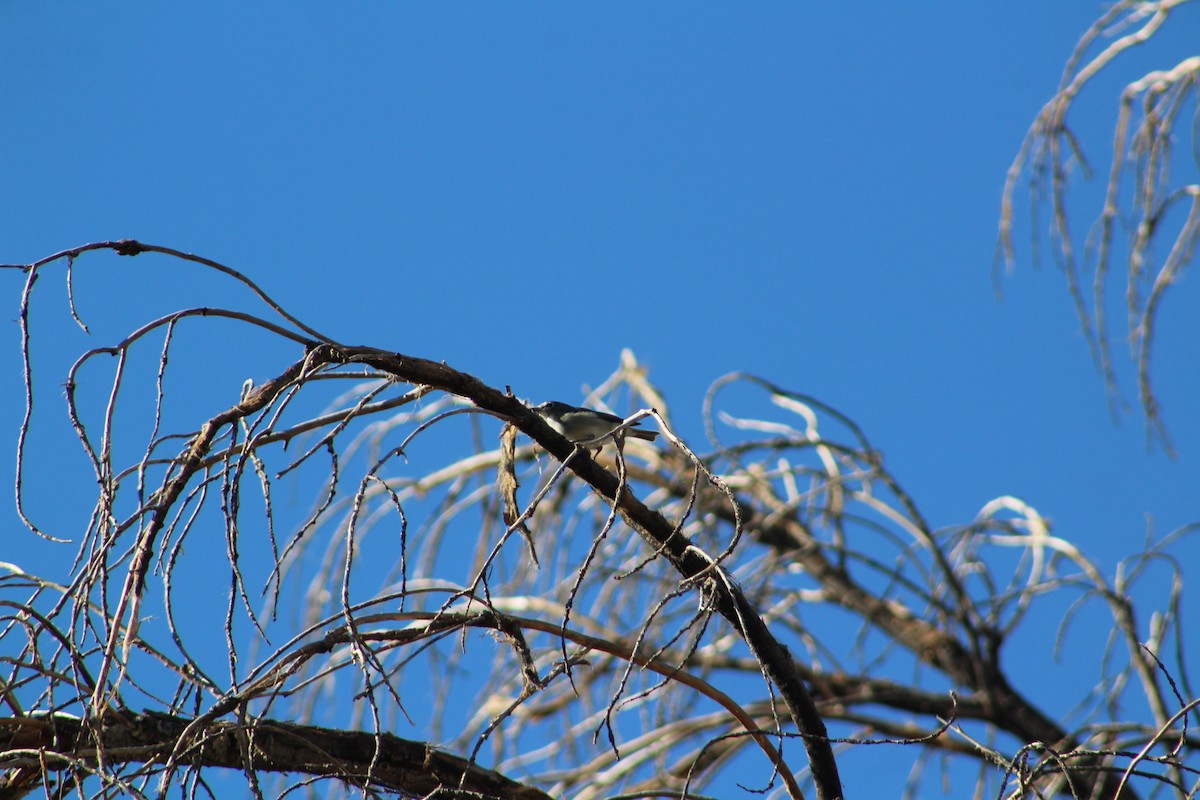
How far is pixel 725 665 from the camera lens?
5.73 meters

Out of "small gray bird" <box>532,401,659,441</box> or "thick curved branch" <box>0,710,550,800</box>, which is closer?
"thick curved branch" <box>0,710,550,800</box>

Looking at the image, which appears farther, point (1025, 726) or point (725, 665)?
point (725, 665)

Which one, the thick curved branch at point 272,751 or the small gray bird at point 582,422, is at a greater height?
the small gray bird at point 582,422

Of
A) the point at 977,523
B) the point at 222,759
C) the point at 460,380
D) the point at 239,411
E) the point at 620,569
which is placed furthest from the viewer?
the point at 977,523

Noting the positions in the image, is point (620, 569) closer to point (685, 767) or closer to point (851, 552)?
point (851, 552)

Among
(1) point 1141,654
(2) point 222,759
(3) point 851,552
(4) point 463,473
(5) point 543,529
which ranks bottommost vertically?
(2) point 222,759

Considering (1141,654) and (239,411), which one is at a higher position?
(1141,654)

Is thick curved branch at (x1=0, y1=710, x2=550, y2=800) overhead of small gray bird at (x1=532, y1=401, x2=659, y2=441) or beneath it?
beneath

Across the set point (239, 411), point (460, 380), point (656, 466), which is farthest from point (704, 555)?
point (656, 466)

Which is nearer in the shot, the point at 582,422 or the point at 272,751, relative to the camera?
the point at 272,751

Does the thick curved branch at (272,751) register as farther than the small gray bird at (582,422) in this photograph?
No

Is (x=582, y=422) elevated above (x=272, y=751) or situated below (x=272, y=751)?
above

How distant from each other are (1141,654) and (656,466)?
2448 millimetres

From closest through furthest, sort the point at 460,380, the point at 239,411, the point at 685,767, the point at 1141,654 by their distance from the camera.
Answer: the point at 239,411, the point at 460,380, the point at 1141,654, the point at 685,767
